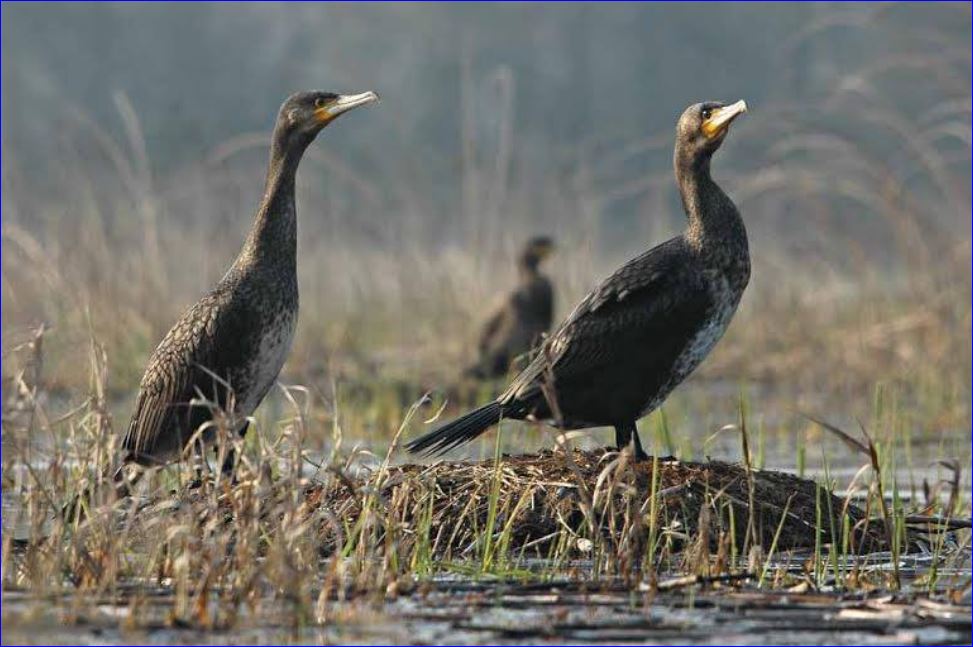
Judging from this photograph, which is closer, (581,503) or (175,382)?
(581,503)

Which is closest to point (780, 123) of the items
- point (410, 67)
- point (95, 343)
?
point (95, 343)

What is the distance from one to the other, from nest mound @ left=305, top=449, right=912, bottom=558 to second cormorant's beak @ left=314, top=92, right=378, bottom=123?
1.30 metres

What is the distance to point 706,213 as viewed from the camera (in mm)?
7574

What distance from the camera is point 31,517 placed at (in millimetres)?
5977

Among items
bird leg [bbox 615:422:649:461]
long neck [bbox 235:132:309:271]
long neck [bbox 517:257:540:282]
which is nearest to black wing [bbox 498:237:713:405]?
bird leg [bbox 615:422:649:461]

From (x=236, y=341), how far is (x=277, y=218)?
547 mm

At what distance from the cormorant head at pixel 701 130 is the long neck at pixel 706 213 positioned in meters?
0.01

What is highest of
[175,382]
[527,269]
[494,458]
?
[527,269]

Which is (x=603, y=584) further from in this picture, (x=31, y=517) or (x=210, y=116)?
(x=210, y=116)

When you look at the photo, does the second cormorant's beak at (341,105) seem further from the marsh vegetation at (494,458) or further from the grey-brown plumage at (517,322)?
the grey-brown plumage at (517,322)

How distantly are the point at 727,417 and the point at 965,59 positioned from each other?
2.26 metres

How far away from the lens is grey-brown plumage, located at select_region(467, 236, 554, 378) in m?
13.2

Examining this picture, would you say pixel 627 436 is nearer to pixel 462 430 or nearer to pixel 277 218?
pixel 462 430

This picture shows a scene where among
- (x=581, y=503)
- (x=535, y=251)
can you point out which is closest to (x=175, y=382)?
(x=581, y=503)
